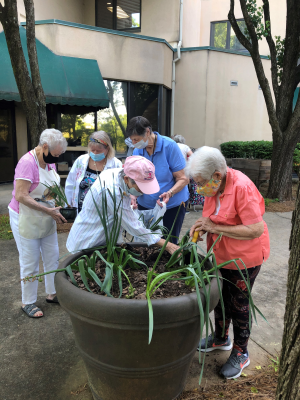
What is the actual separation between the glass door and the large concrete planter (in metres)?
9.06

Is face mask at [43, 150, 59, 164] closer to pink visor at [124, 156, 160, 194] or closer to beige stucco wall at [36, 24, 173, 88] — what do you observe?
pink visor at [124, 156, 160, 194]

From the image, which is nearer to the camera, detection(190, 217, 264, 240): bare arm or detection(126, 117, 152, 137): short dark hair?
detection(190, 217, 264, 240): bare arm

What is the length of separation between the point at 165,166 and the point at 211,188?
1183 mm

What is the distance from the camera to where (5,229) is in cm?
568

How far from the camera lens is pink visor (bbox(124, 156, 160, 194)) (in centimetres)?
204

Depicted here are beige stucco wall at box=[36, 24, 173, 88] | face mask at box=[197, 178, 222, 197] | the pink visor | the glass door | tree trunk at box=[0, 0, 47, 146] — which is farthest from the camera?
the glass door

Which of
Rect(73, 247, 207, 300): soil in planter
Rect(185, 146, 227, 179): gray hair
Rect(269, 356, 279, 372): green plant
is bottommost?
Rect(269, 356, 279, 372): green plant

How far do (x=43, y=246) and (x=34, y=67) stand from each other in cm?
367

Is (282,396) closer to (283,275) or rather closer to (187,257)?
(187,257)

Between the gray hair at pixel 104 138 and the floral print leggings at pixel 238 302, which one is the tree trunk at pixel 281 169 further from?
the floral print leggings at pixel 238 302

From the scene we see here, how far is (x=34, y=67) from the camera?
5492 millimetres

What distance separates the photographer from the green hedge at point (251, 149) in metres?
10.8

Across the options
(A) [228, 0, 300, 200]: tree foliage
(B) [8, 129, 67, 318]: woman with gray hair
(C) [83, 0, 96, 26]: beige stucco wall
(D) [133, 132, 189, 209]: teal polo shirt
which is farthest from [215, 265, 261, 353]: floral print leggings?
(C) [83, 0, 96, 26]: beige stucco wall

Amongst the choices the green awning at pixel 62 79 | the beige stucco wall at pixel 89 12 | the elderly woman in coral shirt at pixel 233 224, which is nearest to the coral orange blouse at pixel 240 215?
the elderly woman in coral shirt at pixel 233 224
